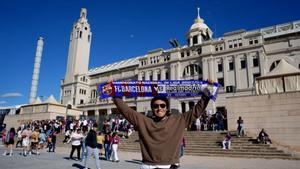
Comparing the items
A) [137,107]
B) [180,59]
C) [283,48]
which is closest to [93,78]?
[137,107]

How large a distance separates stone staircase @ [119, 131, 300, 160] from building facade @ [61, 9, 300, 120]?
16411mm

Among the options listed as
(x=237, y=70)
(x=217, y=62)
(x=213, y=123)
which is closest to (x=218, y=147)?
(x=213, y=123)

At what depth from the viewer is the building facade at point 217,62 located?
123 feet

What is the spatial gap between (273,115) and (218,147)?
5.74m

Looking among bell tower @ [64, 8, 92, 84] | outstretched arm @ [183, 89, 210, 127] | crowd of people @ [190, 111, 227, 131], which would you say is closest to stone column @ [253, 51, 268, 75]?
crowd of people @ [190, 111, 227, 131]

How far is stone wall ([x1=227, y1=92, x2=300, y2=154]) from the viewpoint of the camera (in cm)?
1777

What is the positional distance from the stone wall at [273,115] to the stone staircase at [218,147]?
2.33 m

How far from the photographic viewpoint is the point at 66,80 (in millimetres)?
63500

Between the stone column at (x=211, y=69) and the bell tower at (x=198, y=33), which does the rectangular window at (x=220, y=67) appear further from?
the bell tower at (x=198, y=33)

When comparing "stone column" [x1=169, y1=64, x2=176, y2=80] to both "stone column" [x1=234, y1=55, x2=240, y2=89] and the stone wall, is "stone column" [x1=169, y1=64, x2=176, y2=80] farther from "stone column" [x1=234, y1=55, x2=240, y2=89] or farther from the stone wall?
the stone wall

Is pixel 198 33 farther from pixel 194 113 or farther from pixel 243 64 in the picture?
pixel 194 113

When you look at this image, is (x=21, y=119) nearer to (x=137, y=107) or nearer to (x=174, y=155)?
(x=137, y=107)

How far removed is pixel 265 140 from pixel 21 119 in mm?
45104

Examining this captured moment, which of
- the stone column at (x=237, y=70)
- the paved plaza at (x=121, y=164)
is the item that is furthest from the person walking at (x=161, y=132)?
the stone column at (x=237, y=70)
